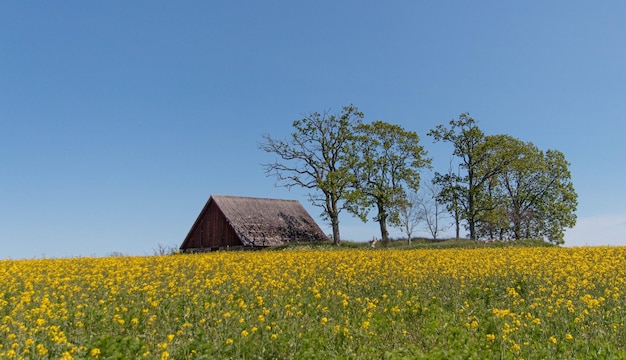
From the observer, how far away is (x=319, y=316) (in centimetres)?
1019

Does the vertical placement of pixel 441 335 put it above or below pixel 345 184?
below

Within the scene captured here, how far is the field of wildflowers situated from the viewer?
7.76 meters

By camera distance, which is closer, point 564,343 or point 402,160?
point 564,343

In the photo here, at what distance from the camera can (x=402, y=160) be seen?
4709 cm

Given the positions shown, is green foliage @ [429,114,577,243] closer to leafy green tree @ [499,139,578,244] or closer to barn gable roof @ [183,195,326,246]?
leafy green tree @ [499,139,578,244]

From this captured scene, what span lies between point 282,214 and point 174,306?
127ft

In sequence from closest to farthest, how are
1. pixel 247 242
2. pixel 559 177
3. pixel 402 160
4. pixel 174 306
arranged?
pixel 174 306
pixel 247 242
pixel 402 160
pixel 559 177

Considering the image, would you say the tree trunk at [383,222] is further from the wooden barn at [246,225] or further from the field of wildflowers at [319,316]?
the field of wildflowers at [319,316]

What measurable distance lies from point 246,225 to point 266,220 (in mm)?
2971

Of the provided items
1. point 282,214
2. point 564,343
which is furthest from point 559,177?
point 564,343

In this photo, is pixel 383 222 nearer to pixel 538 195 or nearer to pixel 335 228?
pixel 335 228

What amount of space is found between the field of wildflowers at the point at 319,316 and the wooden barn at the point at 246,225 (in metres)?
28.6

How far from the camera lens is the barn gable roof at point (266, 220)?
43969 millimetres

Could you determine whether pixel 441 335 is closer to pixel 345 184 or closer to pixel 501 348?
pixel 501 348
